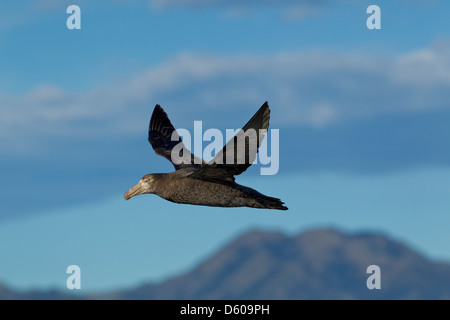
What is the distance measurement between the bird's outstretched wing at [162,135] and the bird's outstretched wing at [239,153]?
3646 millimetres

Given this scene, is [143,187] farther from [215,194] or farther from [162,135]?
[162,135]

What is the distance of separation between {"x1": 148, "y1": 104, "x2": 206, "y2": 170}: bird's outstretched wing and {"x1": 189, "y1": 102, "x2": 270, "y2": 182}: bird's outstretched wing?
3.65 m

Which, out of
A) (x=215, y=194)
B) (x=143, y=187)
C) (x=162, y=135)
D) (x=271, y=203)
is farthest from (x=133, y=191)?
→ (x=162, y=135)

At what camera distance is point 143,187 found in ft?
66.9

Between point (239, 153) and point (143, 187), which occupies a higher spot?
point (239, 153)

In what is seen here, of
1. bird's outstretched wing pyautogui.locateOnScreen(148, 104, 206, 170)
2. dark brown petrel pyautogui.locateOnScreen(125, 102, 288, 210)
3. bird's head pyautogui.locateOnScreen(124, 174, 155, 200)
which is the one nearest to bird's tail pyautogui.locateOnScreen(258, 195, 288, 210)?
dark brown petrel pyautogui.locateOnScreen(125, 102, 288, 210)

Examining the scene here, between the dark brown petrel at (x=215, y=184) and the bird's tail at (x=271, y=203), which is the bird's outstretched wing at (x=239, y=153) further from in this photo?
the bird's tail at (x=271, y=203)

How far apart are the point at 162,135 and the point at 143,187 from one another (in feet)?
13.9

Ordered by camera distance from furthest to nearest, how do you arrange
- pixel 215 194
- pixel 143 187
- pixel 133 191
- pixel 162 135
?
pixel 162 135
pixel 133 191
pixel 143 187
pixel 215 194

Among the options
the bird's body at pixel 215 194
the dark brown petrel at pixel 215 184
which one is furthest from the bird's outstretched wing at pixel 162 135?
the bird's body at pixel 215 194

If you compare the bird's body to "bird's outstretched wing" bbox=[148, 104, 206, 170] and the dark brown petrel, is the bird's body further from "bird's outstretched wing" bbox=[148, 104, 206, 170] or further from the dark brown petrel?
"bird's outstretched wing" bbox=[148, 104, 206, 170]

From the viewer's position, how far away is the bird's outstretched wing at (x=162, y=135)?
77.1 feet

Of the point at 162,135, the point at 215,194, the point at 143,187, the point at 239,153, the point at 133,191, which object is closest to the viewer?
the point at 239,153
